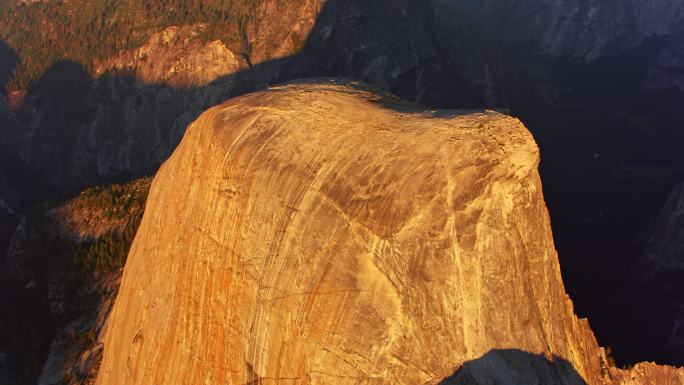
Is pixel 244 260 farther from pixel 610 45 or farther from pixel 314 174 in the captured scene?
pixel 610 45

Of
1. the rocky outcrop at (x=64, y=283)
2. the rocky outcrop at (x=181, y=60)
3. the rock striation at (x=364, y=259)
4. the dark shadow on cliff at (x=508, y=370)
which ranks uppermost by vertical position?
the rock striation at (x=364, y=259)

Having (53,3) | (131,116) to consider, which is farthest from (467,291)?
(53,3)

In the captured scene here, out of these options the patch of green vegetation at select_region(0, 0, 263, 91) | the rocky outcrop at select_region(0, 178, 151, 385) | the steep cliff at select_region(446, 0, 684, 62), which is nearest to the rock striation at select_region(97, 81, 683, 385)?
the rocky outcrop at select_region(0, 178, 151, 385)

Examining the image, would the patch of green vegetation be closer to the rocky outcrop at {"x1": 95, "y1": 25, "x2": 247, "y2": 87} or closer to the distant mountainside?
the distant mountainside

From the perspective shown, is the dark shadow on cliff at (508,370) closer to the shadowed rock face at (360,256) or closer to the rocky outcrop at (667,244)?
the shadowed rock face at (360,256)

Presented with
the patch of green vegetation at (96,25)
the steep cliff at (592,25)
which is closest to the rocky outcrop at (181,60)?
the patch of green vegetation at (96,25)

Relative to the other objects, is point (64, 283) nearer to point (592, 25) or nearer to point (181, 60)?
point (181, 60)
